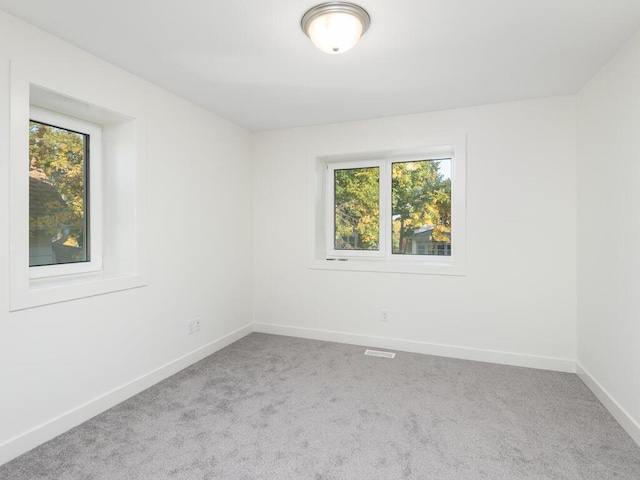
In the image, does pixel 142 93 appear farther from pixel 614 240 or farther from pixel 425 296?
pixel 614 240

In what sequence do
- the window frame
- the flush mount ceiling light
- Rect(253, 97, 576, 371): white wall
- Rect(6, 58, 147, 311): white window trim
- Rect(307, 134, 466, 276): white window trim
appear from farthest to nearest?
the window frame, Rect(307, 134, 466, 276): white window trim, Rect(253, 97, 576, 371): white wall, Rect(6, 58, 147, 311): white window trim, the flush mount ceiling light

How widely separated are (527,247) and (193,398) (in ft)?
9.46

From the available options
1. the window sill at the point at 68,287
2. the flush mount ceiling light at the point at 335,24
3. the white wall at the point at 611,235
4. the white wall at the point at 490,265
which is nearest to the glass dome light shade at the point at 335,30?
the flush mount ceiling light at the point at 335,24

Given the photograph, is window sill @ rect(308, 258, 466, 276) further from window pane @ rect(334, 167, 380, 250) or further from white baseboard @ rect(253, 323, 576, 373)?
white baseboard @ rect(253, 323, 576, 373)

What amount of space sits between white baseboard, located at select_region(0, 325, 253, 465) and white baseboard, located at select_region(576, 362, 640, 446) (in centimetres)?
306

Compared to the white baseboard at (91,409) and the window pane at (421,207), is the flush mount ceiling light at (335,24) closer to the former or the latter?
the window pane at (421,207)

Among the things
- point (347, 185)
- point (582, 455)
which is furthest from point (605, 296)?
point (347, 185)

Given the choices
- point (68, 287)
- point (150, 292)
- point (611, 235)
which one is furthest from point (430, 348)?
point (68, 287)

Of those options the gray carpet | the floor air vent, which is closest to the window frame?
the floor air vent

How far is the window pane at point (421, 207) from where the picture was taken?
3.66 m

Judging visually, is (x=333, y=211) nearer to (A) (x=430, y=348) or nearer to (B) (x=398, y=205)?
(B) (x=398, y=205)

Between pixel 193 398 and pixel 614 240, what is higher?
pixel 614 240

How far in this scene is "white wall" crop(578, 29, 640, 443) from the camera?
6.75ft

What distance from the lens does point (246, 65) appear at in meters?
2.45
